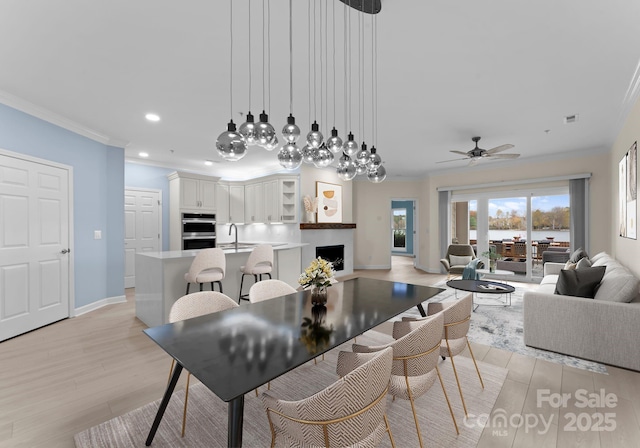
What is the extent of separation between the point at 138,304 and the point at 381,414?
3.92m

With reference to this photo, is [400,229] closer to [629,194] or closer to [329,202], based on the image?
[329,202]

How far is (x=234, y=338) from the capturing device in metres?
1.52

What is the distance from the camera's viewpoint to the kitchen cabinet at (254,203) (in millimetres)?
6887

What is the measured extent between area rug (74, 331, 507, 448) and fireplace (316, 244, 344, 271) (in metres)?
4.42

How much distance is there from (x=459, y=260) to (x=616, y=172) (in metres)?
2.96

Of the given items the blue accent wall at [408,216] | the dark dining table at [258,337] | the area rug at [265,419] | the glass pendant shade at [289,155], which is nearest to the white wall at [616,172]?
the area rug at [265,419]

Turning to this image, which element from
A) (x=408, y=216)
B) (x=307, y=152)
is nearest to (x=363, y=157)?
(x=307, y=152)

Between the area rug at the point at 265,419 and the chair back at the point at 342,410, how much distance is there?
806 millimetres

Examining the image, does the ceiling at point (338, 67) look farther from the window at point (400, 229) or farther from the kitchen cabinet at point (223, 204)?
the window at point (400, 229)

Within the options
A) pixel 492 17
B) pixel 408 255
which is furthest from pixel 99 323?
pixel 408 255

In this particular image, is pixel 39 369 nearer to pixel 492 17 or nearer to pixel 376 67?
pixel 376 67

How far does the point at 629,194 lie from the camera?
11.2 ft

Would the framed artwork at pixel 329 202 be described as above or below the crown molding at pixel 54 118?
below

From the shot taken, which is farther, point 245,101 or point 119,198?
point 119,198
